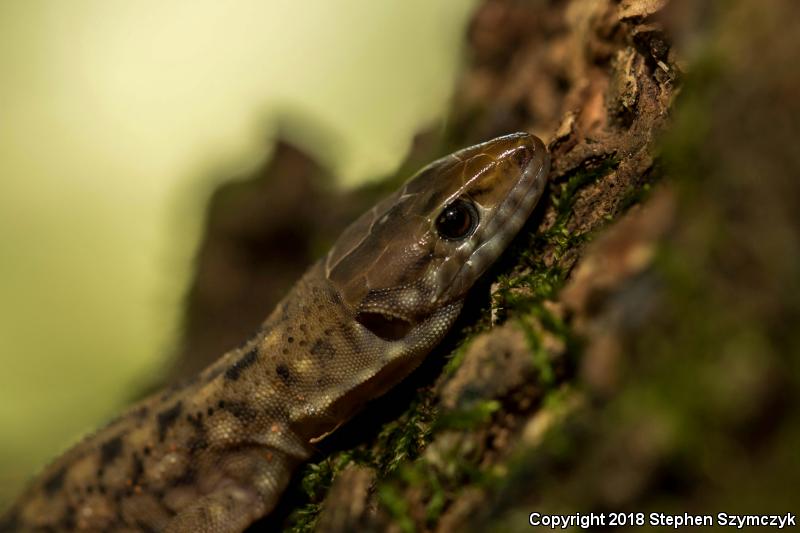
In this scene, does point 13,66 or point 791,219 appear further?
point 13,66

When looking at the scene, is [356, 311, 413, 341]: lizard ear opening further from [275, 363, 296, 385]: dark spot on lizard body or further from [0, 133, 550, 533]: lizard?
[275, 363, 296, 385]: dark spot on lizard body

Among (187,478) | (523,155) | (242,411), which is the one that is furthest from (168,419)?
(523,155)

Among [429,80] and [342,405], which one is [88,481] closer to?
[342,405]

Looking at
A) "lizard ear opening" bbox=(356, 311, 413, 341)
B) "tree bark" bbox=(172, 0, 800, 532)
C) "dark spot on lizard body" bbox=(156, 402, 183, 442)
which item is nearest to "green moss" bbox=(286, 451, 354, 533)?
"tree bark" bbox=(172, 0, 800, 532)

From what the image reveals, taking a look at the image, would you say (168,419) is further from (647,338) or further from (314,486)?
(647,338)

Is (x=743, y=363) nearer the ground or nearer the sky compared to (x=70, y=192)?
nearer the ground

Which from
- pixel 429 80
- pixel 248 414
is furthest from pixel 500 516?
pixel 429 80

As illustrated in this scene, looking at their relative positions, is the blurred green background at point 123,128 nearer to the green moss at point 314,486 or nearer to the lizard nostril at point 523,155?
the lizard nostril at point 523,155
